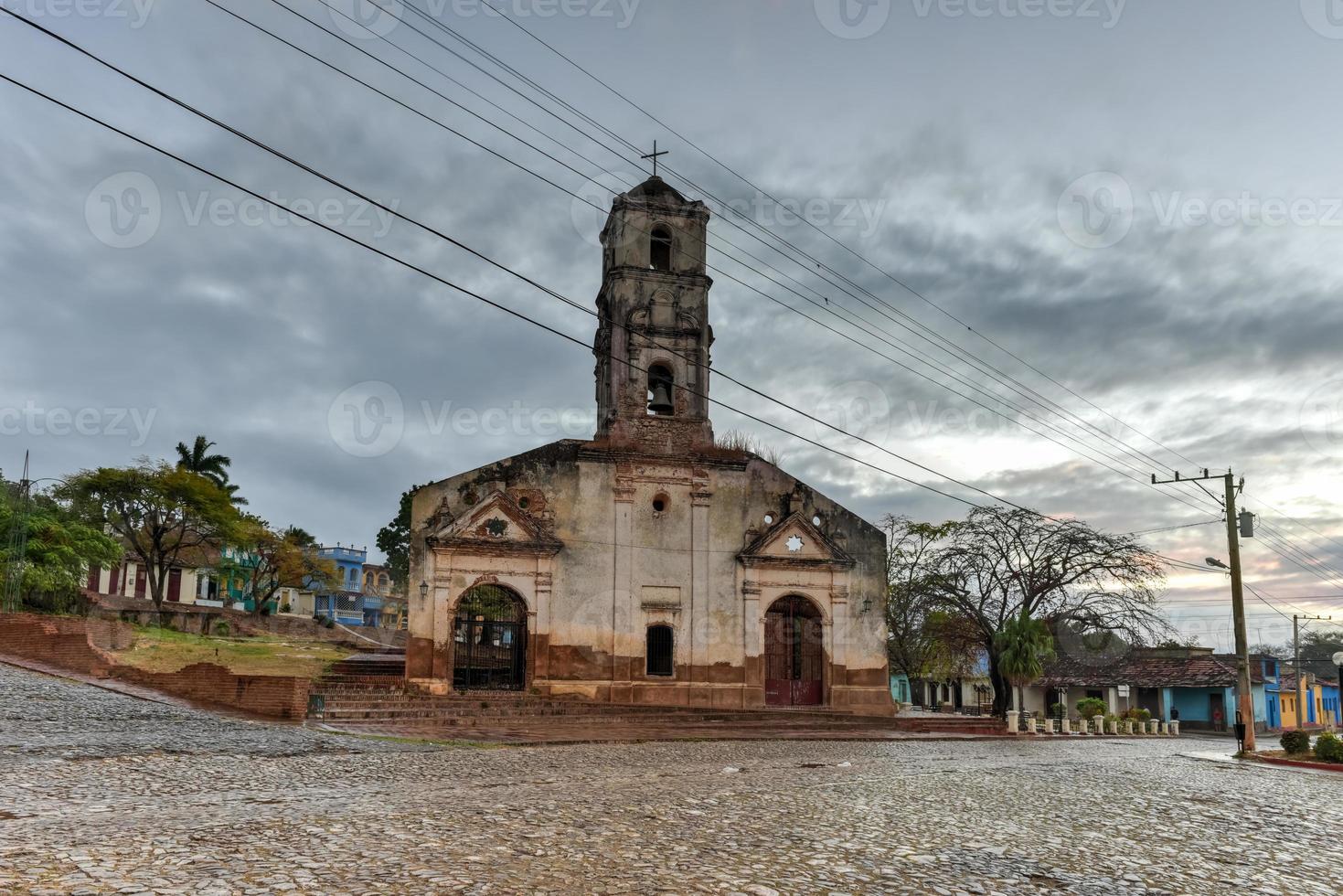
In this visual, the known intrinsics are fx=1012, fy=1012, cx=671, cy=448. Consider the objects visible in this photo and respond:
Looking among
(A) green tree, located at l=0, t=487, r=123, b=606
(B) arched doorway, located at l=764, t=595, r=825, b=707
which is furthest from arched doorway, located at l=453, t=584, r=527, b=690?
(A) green tree, located at l=0, t=487, r=123, b=606

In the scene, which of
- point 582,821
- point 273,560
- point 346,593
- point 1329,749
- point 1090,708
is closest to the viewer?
point 582,821

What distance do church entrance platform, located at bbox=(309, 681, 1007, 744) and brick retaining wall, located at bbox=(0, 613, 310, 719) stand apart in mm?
914

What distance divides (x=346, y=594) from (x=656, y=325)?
225 feet

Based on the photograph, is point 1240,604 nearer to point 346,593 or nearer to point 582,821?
point 582,821

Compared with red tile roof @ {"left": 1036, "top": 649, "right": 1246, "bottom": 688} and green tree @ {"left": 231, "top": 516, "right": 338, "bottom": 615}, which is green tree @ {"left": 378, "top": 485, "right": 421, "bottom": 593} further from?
red tile roof @ {"left": 1036, "top": 649, "right": 1246, "bottom": 688}

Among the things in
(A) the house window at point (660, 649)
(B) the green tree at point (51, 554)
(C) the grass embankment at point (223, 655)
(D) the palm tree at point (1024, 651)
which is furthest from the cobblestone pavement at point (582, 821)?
(B) the green tree at point (51, 554)

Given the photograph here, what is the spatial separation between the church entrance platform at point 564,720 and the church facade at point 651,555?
1.46 m

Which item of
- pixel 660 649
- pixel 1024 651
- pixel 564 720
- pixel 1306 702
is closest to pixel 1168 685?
pixel 1306 702

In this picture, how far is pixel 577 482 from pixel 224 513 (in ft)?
91.7

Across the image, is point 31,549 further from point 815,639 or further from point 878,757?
point 878,757

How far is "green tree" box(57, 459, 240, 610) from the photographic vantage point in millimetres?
48125

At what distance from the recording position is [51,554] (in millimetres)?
32625

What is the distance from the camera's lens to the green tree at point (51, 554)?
31.5 metres

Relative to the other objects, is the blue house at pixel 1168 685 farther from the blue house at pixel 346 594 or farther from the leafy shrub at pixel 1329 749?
the blue house at pixel 346 594
